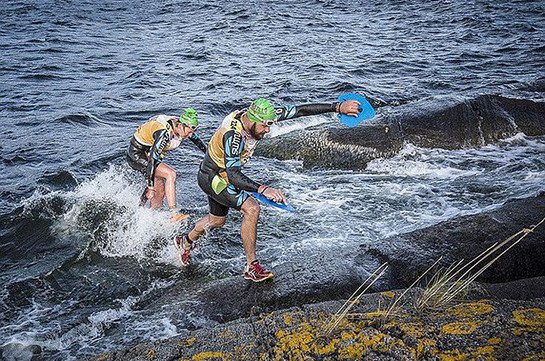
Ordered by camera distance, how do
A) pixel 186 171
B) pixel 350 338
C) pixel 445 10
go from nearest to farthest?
pixel 350 338, pixel 186 171, pixel 445 10

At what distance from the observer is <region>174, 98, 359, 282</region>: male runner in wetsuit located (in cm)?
526

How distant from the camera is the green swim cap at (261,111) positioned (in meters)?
5.25

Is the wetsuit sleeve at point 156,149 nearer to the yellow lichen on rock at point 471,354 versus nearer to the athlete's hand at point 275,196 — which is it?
the athlete's hand at point 275,196

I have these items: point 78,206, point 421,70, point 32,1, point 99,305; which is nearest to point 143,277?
point 99,305

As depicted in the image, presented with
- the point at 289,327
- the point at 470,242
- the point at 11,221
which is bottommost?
the point at 11,221

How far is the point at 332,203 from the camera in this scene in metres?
8.30

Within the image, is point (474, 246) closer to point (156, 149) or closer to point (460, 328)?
point (460, 328)

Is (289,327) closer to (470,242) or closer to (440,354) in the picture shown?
(440,354)

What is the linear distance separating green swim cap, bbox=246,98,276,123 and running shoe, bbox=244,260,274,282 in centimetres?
163

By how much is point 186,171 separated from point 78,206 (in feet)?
8.02

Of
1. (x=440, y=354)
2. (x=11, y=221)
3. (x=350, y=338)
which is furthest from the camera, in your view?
(x=11, y=221)

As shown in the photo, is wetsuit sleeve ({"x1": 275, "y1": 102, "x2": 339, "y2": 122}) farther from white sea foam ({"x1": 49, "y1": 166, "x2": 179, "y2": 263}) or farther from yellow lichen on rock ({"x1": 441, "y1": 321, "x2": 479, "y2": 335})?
yellow lichen on rock ({"x1": 441, "y1": 321, "x2": 479, "y2": 335})

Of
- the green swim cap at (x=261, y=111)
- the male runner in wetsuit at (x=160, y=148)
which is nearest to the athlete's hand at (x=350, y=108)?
the green swim cap at (x=261, y=111)

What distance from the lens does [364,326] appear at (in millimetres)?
3439
